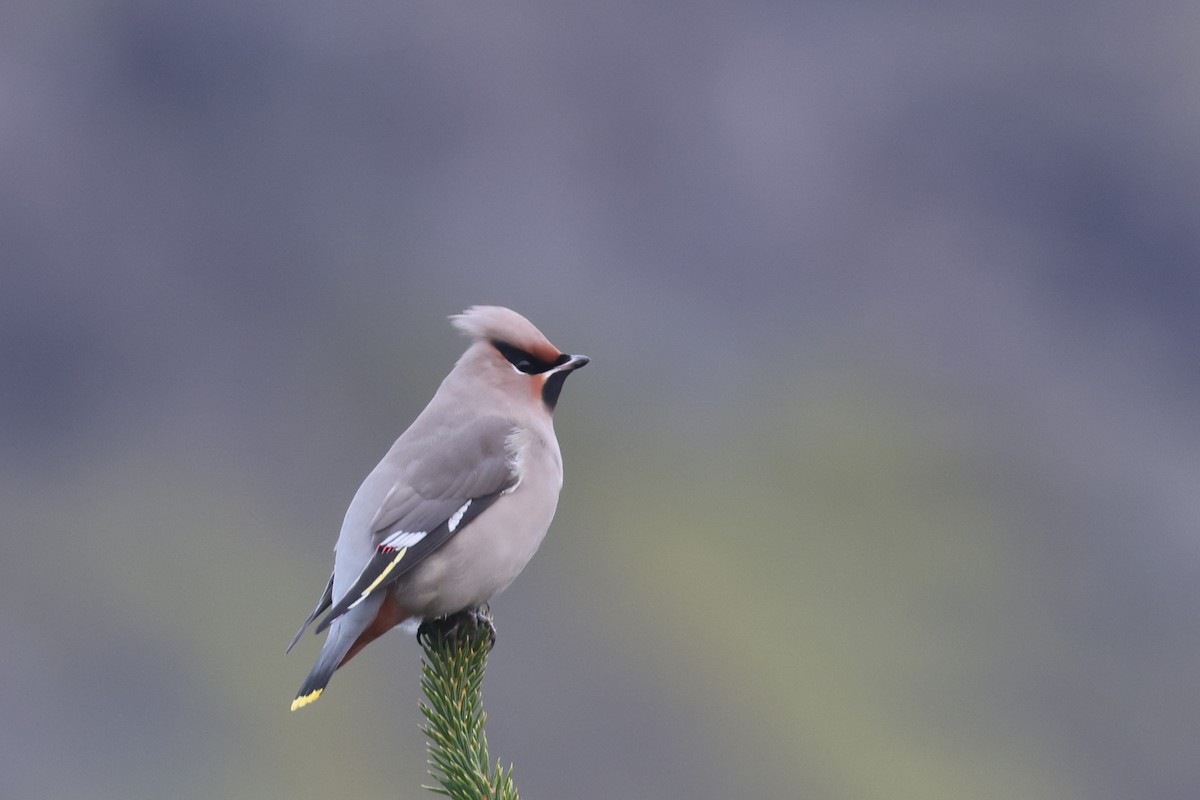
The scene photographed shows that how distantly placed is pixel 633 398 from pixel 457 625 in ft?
396

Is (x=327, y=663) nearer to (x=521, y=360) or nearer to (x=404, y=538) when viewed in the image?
(x=404, y=538)

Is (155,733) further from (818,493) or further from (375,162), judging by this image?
(375,162)

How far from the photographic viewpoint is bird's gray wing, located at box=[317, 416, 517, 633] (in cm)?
493

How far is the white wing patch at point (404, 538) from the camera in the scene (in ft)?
16.4

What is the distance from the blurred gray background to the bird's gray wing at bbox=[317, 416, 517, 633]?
63045mm

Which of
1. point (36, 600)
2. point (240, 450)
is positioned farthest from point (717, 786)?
point (240, 450)

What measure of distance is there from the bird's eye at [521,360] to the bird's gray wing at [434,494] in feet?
1.04

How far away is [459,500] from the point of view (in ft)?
17.4

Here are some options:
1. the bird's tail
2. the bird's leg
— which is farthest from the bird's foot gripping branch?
the bird's tail

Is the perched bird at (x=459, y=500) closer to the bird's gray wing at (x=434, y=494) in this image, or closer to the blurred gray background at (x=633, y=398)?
the bird's gray wing at (x=434, y=494)

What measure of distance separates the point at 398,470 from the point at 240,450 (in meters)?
119

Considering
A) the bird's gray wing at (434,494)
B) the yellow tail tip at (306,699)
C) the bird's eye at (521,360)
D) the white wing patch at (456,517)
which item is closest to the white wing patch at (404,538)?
the bird's gray wing at (434,494)

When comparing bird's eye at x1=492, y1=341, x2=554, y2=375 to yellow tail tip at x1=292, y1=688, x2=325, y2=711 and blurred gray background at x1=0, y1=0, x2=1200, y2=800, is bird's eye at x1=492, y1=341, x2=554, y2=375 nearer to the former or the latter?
yellow tail tip at x1=292, y1=688, x2=325, y2=711

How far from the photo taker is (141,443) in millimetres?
128250
